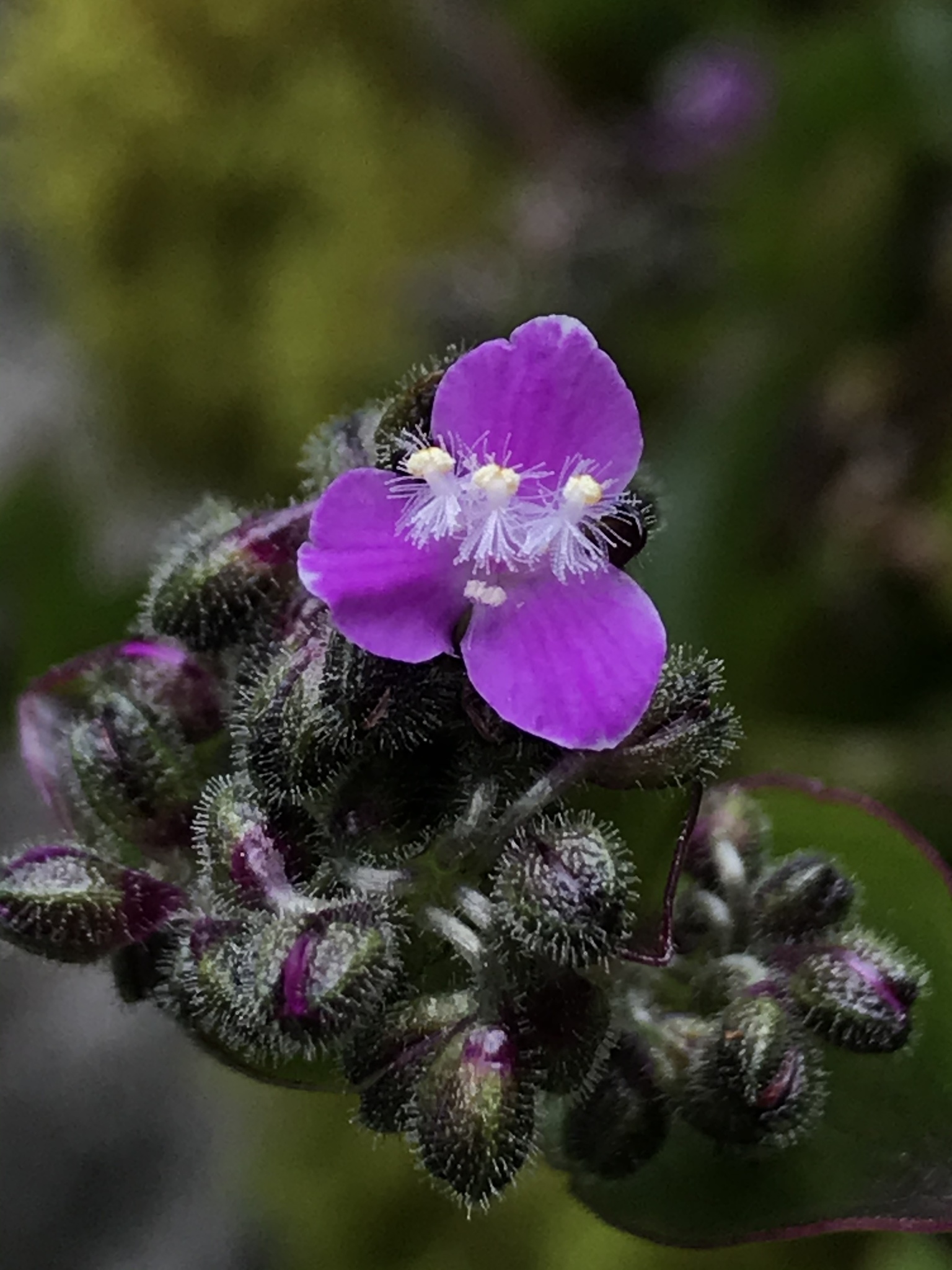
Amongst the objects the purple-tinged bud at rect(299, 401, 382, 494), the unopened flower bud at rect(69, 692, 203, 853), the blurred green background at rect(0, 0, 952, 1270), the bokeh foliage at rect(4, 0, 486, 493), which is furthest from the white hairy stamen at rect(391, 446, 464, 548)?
the bokeh foliage at rect(4, 0, 486, 493)

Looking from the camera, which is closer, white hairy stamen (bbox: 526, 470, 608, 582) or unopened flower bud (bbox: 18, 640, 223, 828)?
white hairy stamen (bbox: 526, 470, 608, 582)

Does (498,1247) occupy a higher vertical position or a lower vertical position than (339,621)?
lower

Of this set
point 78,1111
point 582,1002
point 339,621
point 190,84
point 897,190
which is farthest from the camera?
point 78,1111

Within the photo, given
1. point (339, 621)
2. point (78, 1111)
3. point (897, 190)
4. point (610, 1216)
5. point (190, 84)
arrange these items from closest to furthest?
point (339, 621), point (610, 1216), point (897, 190), point (190, 84), point (78, 1111)

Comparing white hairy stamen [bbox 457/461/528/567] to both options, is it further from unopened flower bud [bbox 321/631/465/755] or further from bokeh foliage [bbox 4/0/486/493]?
bokeh foliage [bbox 4/0/486/493]

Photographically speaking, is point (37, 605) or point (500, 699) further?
Result: point (37, 605)

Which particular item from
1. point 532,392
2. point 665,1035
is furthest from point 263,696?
point 665,1035

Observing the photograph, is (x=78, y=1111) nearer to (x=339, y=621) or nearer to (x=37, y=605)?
(x=37, y=605)

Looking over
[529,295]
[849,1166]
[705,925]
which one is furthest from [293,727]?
[529,295]
